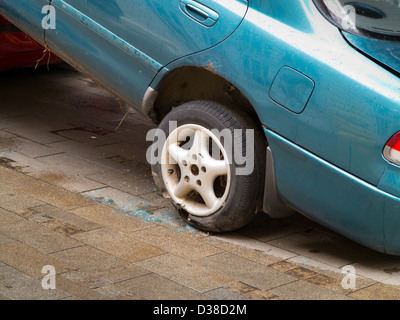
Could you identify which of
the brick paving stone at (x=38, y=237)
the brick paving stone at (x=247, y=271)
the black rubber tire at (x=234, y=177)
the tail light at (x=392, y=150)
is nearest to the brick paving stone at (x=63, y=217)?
the brick paving stone at (x=38, y=237)

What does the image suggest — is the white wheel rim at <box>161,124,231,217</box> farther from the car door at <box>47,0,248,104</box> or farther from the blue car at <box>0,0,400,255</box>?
the car door at <box>47,0,248,104</box>

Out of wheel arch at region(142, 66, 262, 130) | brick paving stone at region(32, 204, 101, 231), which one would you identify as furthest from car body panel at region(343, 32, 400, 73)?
brick paving stone at region(32, 204, 101, 231)

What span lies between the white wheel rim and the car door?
1.35 ft

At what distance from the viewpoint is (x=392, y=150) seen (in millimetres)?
3680

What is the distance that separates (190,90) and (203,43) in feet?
1.58

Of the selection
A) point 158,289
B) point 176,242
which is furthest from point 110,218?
point 158,289

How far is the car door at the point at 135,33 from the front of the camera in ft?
13.8

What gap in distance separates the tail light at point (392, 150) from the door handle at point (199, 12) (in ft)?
3.88

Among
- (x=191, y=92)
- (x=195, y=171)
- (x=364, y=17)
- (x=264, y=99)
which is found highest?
(x=364, y=17)

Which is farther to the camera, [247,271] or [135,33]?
[135,33]

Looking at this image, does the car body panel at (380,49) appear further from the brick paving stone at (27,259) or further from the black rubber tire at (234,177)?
the brick paving stone at (27,259)

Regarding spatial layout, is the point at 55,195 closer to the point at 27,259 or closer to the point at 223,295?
the point at 27,259

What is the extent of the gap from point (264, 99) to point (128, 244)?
1080mm

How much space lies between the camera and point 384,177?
3707 millimetres
